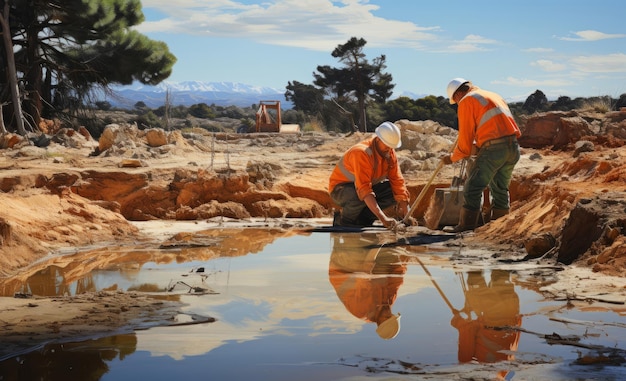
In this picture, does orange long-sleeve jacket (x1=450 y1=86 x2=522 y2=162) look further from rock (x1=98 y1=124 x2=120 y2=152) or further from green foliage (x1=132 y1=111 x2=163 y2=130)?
green foliage (x1=132 y1=111 x2=163 y2=130)

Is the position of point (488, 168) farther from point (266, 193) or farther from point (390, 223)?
point (266, 193)

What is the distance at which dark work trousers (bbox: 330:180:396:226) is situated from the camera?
34.8 feet

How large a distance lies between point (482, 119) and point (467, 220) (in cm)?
125

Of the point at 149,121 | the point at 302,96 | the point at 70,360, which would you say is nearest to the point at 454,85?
the point at 70,360

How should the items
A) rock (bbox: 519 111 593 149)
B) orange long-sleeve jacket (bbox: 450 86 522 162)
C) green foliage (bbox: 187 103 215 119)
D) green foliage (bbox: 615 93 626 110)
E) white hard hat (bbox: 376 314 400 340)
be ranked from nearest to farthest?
white hard hat (bbox: 376 314 400 340), orange long-sleeve jacket (bbox: 450 86 522 162), rock (bbox: 519 111 593 149), green foliage (bbox: 615 93 626 110), green foliage (bbox: 187 103 215 119)

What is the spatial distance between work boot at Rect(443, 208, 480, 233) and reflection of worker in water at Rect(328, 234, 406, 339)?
1.08 meters

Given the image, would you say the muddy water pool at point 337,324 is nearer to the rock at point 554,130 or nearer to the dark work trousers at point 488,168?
the dark work trousers at point 488,168

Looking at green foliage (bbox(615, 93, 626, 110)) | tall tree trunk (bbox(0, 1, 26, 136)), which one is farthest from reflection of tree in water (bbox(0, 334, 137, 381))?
green foliage (bbox(615, 93, 626, 110))

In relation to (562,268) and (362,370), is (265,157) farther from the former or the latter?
(362,370)

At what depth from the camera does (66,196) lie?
35.1 ft

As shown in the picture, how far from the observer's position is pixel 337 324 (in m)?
5.51

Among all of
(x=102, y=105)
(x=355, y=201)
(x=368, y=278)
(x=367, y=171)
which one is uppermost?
(x=102, y=105)

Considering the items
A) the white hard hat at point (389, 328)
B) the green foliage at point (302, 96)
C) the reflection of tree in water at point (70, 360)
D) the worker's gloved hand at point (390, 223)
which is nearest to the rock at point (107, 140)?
the worker's gloved hand at point (390, 223)

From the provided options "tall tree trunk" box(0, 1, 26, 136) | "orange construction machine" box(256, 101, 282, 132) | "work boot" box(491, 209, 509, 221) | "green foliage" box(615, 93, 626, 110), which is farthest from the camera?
"orange construction machine" box(256, 101, 282, 132)
